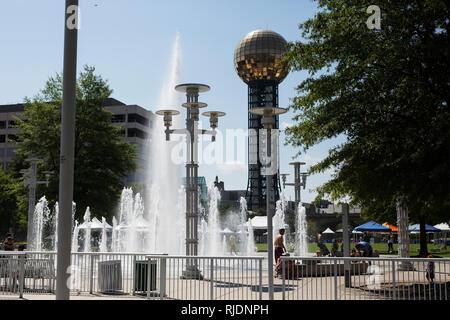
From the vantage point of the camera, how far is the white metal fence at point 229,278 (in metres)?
10.0

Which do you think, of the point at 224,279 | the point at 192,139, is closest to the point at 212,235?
the point at 192,139

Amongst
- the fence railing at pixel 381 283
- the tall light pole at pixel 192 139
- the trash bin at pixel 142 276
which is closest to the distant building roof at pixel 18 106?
the tall light pole at pixel 192 139

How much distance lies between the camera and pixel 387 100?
11672 millimetres

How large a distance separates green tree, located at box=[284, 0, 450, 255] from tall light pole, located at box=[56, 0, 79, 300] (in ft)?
22.8

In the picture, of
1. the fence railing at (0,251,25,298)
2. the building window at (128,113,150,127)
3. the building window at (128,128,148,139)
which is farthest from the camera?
the building window at (128,113,150,127)

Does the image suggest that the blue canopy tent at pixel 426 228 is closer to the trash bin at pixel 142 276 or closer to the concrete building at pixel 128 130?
the trash bin at pixel 142 276

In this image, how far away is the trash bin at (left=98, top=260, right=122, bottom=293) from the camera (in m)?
12.2

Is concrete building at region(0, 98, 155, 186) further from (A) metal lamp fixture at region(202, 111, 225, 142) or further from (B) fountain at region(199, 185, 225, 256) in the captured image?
(A) metal lamp fixture at region(202, 111, 225, 142)

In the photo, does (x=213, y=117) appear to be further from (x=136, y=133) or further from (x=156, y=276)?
(x=136, y=133)

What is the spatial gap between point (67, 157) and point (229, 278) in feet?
17.8

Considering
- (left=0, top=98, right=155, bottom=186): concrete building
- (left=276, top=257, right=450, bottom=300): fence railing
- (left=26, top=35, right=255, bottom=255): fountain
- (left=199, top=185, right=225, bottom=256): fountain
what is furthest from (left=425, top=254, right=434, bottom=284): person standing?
(left=0, top=98, right=155, bottom=186): concrete building

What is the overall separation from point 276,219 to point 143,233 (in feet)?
34.0

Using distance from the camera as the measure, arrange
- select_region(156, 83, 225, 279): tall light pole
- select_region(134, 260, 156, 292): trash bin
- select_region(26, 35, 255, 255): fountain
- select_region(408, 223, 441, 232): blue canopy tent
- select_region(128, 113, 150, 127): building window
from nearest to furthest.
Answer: select_region(134, 260, 156, 292): trash bin, select_region(156, 83, 225, 279): tall light pole, select_region(26, 35, 255, 255): fountain, select_region(408, 223, 441, 232): blue canopy tent, select_region(128, 113, 150, 127): building window
